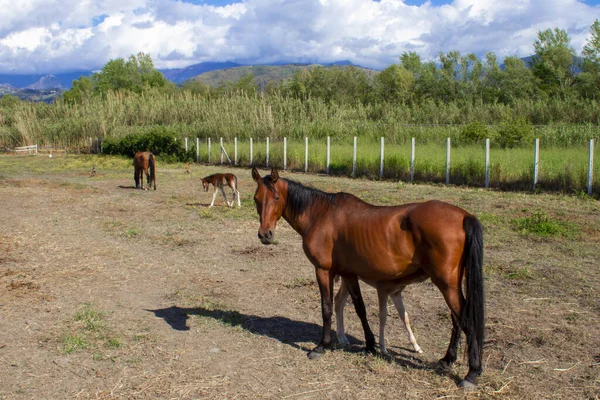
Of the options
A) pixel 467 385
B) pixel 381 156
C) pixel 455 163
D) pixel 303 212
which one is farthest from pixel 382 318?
pixel 381 156

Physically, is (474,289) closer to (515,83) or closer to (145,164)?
(145,164)

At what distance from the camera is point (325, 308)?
5.46 metres

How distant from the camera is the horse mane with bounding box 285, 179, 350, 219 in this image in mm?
5656

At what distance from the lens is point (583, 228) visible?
11180mm

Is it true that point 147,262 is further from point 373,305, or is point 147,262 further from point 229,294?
point 373,305

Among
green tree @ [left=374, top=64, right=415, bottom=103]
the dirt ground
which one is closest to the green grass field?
the dirt ground

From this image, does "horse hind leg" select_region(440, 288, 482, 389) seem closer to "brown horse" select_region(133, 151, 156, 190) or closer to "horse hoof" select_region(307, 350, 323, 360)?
"horse hoof" select_region(307, 350, 323, 360)

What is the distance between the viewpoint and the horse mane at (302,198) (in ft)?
18.6

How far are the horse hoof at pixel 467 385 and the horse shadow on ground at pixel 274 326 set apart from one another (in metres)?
0.52

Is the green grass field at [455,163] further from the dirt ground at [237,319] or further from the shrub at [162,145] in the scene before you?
the shrub at [162,145]

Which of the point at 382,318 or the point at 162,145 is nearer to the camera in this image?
the point at 382,318

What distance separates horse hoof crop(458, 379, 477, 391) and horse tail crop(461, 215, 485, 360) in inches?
9.6

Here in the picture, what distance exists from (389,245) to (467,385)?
4.32ft

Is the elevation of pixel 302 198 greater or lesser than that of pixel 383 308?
greater
